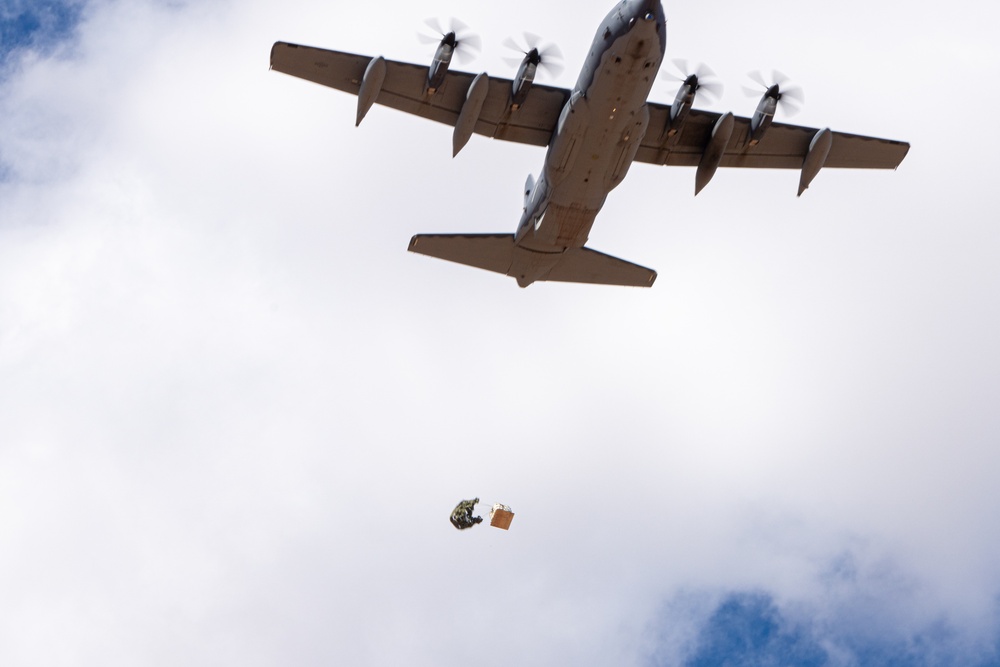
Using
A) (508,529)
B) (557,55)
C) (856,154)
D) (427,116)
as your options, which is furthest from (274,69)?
(856,154)

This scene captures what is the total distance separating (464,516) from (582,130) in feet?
42.5

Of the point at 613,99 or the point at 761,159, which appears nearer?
the point at 613,99

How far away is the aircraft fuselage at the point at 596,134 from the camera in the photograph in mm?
35250

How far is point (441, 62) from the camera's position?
39000 mm

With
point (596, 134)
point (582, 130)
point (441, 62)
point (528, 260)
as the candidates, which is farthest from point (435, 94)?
point (528, 260)

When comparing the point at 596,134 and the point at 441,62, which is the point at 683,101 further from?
the point at 441,62

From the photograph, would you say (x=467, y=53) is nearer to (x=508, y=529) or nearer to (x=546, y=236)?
(x=546, y=236)

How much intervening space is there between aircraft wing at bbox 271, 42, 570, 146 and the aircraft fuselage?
1.84m

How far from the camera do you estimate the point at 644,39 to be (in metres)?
34.9

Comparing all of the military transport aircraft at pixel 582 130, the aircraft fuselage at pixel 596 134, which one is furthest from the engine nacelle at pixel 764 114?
the aircraft fuselage at pixel 596 134

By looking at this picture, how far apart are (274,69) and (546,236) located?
10.4m

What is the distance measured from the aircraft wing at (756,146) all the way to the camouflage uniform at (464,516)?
43.4 feet

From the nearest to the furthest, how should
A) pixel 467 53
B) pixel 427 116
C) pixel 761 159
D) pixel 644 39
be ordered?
pixel 644 39, pixel 467 53, pixel 427 116, pixel 761 159

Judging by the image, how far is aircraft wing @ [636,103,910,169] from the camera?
141 feet
